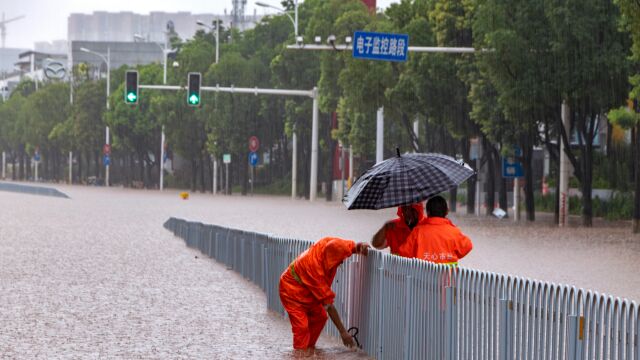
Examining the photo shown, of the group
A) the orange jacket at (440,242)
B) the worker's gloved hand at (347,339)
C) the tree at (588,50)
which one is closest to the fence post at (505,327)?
the orange jacket at (440,242)

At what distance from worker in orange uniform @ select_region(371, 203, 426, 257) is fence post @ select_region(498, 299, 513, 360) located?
2.59m

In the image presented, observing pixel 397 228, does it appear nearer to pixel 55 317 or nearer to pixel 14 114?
pixel 55 317

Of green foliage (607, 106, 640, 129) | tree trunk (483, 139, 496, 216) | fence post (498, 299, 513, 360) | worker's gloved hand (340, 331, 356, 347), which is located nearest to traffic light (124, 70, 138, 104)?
tree trunk (483, 139, 496, 216)

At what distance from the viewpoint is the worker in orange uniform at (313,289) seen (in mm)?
12258

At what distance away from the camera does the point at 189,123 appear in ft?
326

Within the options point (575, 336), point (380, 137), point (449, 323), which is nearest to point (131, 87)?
point (380, 137)

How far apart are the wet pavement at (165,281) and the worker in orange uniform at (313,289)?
0.20 metres

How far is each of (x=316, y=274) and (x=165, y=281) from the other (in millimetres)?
9350

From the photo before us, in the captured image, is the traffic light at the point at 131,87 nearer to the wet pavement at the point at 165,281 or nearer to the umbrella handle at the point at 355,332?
the wet pavement at the point at 165,281

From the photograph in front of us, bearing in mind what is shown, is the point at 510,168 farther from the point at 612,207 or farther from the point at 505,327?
the point at 505,327

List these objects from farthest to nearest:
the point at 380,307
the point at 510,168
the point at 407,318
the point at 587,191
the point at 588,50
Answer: the point at 510,168 < the point at 587,191 < the point at 588,50 < the point at 380,307 < the point at 407,318

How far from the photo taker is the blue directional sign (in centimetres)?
3988

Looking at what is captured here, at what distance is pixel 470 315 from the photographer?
31.5 ft

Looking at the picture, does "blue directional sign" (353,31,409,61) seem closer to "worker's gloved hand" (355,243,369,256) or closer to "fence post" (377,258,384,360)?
"worker's gloved hand" (355,243,369,256)
